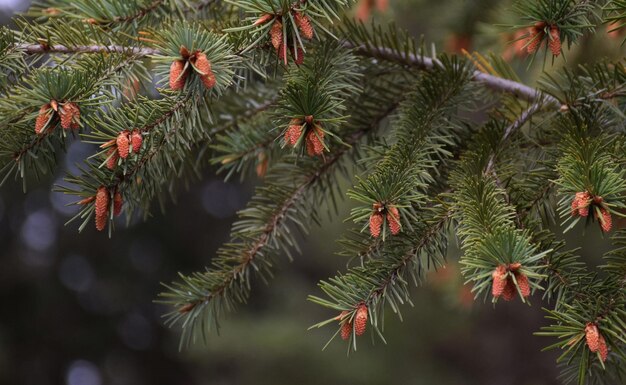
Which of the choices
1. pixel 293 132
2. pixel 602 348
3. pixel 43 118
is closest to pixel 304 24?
pixel 293 132

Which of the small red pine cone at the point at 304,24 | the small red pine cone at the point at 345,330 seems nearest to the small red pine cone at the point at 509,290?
the small red pine cone at the point at 345,330

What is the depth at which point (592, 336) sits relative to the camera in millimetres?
794

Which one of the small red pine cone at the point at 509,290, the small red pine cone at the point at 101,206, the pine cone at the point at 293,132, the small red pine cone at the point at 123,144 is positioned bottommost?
the small red pine cone at the point at 509,290

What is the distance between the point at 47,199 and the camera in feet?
21.7

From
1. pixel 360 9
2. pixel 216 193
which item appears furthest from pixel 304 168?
pixel 216 193

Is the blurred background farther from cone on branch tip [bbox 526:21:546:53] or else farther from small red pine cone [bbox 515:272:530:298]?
small red pine cone [bbox 515:272:530:298]

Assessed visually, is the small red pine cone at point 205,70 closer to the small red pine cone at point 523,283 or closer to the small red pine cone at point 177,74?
the small red pine cone at point 177,74

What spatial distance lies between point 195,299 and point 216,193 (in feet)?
23.1

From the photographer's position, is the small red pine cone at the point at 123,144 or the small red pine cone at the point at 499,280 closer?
the small red pine cone at the point at 499,280

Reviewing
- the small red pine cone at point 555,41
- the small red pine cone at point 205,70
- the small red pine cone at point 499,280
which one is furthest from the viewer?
the small red pine cone at point 555,41

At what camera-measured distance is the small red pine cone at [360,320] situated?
0.88 metres

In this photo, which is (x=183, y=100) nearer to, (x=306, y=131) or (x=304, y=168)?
(x=306, y=131)

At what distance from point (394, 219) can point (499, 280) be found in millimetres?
202

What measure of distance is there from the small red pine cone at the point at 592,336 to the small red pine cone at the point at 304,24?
1.85 feet
